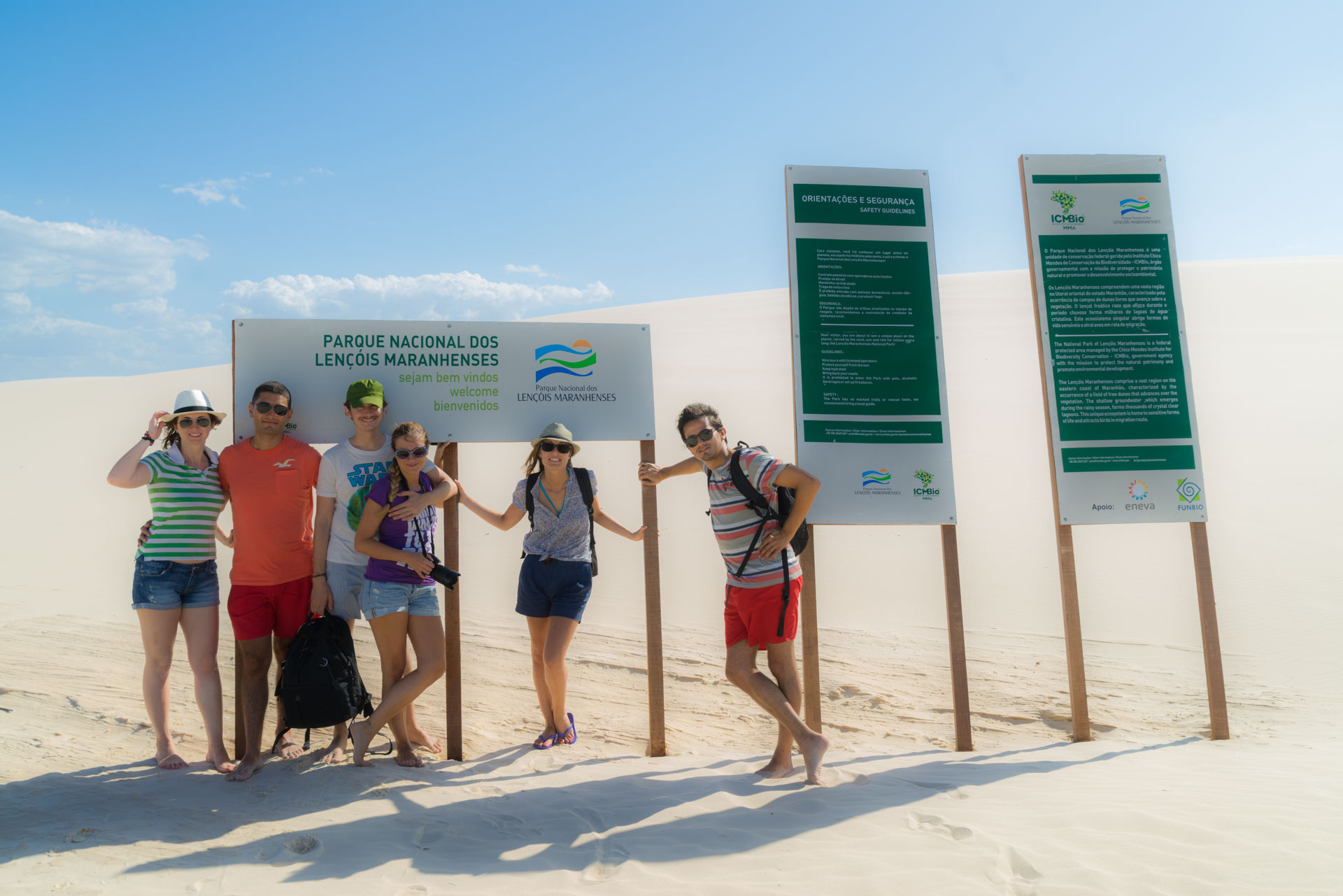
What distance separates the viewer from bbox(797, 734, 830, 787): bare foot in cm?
419

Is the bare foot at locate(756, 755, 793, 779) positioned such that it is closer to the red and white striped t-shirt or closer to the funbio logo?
the red and white striped t-shirt

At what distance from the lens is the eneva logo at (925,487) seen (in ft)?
17.1

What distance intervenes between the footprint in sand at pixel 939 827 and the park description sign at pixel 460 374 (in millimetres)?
2778

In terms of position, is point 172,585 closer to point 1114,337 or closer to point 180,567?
point 180,567

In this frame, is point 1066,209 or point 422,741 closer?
point 422,741

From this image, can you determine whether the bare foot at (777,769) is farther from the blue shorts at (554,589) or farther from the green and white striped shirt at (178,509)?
the green and white striped shirt at (178,509)

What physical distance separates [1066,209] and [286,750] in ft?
20.3

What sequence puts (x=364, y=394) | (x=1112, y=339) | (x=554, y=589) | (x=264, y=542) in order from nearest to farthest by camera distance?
(x=264, y=542) < (x=364, y=394) < (x=554, y=589) < (x=1112, y=339)

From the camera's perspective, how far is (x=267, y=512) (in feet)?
14.6

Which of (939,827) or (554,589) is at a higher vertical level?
(554,589)

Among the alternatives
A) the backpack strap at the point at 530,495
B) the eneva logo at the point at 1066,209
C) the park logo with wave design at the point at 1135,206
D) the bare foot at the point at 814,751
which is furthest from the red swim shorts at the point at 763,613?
the park logo with wave design at the point at 1135,206

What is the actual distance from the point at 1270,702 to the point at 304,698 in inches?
275

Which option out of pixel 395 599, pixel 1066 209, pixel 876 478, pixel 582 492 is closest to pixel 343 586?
pixel 395 599

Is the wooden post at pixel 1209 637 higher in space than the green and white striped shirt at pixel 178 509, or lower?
lower
